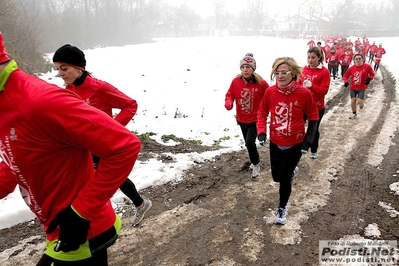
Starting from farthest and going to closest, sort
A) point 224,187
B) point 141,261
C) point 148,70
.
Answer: point 148,70, point 224,187, point 141,261

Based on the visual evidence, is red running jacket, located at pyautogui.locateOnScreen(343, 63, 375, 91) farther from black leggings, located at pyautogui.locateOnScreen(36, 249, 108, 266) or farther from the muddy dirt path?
black leggings, located at pyautogui.locateOnScreen(36, 249, 108, 266)

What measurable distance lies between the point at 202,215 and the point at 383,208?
2715 millimetres

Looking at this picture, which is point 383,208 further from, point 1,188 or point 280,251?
point 1,188

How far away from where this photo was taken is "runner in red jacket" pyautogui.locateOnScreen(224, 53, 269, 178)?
503cm

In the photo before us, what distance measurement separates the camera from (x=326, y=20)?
95250 mm

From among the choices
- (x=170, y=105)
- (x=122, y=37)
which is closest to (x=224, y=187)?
(x=170, y=105)

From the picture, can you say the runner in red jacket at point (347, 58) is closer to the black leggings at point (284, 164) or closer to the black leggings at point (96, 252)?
the black leggings at point (284, 164)

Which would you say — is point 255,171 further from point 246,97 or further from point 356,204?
point 356,204

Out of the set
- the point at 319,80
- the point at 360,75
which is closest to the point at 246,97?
the point at 319,80

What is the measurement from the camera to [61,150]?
1.55m

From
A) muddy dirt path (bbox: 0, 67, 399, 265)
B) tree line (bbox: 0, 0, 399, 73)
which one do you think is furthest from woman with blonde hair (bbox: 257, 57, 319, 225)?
tree line (bbox: 0, 0, 399, 73)

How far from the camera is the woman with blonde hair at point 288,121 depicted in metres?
3.83

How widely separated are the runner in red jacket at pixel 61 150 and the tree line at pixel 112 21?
57.3ft

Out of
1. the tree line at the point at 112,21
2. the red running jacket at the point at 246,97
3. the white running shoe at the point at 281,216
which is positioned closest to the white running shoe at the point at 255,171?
the red running jacket at the point at 246,97
